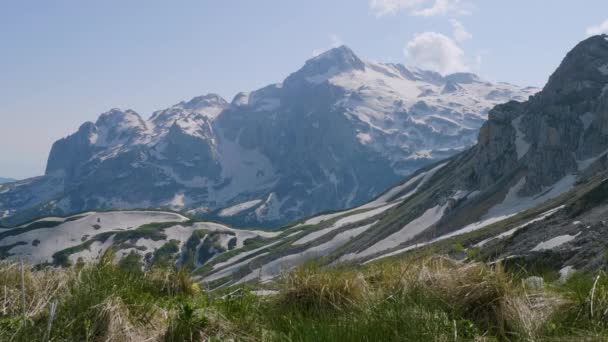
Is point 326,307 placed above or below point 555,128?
above

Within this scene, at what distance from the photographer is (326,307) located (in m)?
7.25

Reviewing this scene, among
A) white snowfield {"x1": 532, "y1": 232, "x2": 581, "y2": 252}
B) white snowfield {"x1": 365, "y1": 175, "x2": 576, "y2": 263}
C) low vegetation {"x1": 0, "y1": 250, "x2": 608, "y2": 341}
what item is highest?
low vegetation {"x1": 0, "y1": 250, "x2": 608, "y2": 341}

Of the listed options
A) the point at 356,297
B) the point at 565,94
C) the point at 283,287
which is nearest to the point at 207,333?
the point at 283,287

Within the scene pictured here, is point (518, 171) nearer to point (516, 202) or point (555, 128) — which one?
point (555, 128)

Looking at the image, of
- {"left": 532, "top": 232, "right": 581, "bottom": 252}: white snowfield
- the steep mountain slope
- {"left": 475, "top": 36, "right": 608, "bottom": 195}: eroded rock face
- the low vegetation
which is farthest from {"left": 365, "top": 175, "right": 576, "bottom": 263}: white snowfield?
the low vegetation

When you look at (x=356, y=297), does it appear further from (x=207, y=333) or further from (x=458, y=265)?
(x=207, y=333)

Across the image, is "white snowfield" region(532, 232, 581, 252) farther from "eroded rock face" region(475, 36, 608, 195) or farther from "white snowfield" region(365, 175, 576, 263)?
"eroded rock face" region(475, 36, 608, 195)

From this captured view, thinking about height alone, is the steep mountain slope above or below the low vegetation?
below

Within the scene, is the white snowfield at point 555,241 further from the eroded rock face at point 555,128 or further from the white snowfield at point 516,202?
the eroded rock face at point 555,128

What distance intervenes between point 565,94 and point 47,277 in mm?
131390

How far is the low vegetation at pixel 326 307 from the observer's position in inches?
227

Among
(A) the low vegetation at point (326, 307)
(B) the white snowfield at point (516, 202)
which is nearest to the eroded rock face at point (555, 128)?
(B) the white snowfield at point (516, 202)

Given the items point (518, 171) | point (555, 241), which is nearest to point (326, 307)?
point (555, 241)

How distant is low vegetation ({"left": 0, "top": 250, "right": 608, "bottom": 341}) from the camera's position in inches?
227
